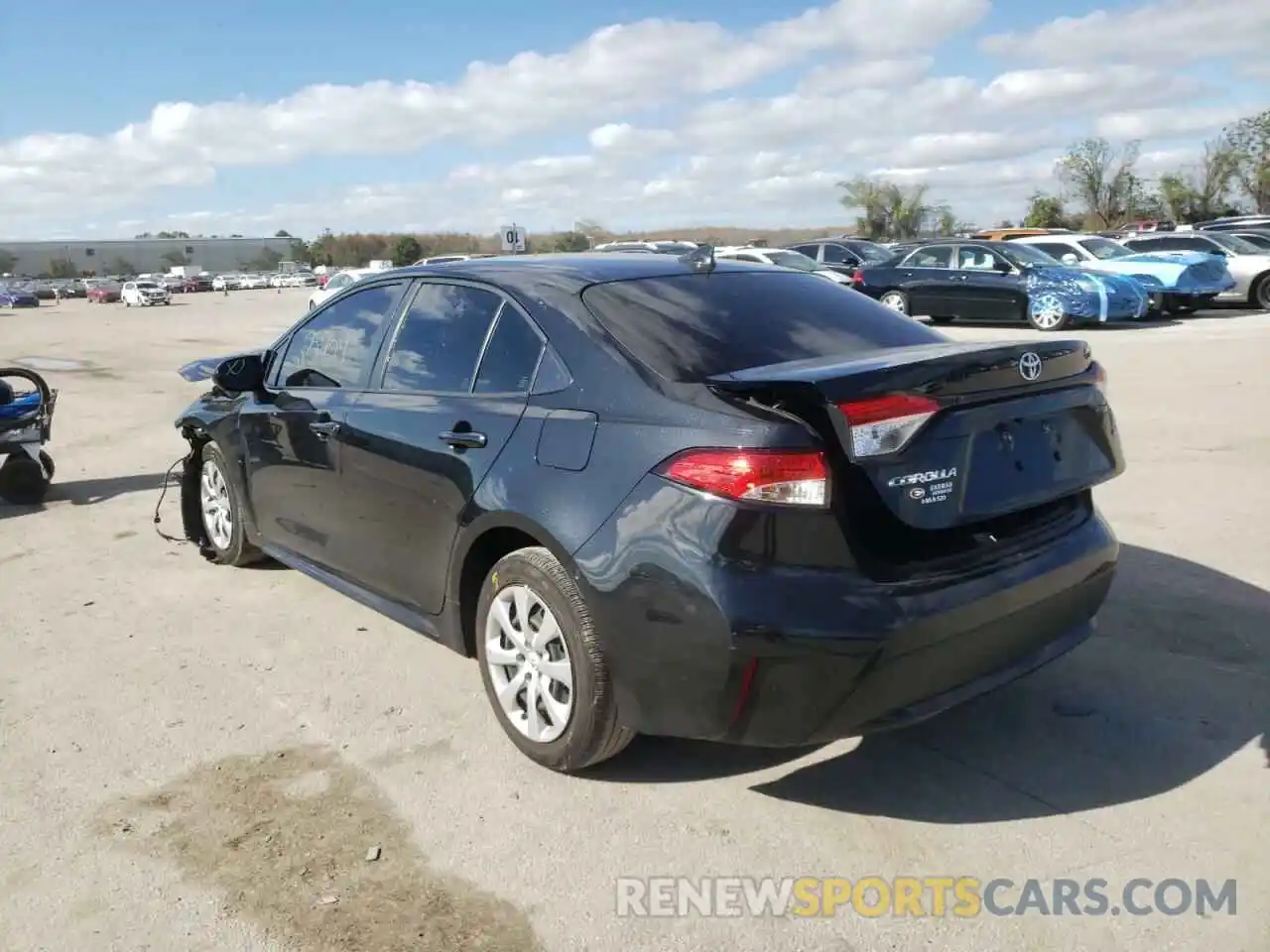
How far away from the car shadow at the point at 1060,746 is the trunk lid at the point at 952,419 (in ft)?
2.90

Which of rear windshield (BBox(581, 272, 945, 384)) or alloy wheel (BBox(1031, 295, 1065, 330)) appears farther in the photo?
alloy wheel (BBox(1031, 295, 1065, 330))

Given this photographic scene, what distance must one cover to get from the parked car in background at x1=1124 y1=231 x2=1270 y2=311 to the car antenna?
19366 millimetres

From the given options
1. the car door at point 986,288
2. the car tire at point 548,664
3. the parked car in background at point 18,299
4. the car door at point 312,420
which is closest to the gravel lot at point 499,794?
the car tire at point 548,664

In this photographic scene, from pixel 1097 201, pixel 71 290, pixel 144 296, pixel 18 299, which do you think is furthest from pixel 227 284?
pixel 1097 201

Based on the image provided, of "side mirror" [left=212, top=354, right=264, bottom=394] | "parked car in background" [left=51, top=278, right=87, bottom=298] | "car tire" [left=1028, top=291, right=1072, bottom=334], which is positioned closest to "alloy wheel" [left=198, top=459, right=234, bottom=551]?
"side mirror" [left=212, top=354, right=264, bottom=394]

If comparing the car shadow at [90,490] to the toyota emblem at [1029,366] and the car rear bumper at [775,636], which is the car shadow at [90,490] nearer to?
the car rear bumper at [775,636]

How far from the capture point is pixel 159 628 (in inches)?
195

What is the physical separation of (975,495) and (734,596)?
2.66 feet

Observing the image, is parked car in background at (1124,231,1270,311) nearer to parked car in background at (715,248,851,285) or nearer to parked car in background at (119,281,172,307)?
parked car in background at (715,248,851,285)

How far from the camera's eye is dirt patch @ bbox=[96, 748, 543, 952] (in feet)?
8.98

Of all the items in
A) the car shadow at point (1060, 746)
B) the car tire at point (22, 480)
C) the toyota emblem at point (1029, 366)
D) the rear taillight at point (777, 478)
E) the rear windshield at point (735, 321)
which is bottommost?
the car shadow at point (1060, 746)

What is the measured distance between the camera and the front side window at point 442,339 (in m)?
3.88

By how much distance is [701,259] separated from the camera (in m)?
4.16

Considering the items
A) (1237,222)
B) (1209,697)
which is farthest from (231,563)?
(1237,222)
